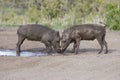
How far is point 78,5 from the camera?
32.0 metres

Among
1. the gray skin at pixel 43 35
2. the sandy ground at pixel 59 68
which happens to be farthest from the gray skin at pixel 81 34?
the sandy ground at pixel 59 68

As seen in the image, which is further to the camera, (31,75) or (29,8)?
(29,8)

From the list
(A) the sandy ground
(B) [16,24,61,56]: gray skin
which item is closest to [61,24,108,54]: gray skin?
(B) [16,24,61,56]: gray skin

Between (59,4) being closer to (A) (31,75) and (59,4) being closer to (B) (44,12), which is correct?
(B) (44,12)

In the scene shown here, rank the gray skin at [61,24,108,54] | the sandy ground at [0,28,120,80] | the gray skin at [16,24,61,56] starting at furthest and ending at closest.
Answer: the gray skin at [61,24,108,54], the gray skin at [16,24,61,56], the sandy ground at [0,28,120,80]

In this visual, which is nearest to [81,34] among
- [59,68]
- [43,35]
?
[43,35]

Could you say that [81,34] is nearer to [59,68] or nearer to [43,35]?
[43,35]

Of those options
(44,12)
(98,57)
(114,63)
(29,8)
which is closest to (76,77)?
(114,63)

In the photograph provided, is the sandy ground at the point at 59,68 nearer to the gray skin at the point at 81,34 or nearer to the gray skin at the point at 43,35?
the gray skin at the point at 43,35

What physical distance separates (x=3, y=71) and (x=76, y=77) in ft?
7.58

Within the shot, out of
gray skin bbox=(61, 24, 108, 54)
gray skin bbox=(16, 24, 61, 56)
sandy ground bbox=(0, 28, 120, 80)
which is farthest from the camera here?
gray skin bbox=(61, 24, 108, 54)

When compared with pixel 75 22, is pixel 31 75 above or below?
above

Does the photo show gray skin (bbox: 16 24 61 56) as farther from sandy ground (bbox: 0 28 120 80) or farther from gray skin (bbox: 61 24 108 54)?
sandy ground (bbox: 0 28 120 80)

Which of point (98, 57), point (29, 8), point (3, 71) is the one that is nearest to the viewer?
point (3, 71)
